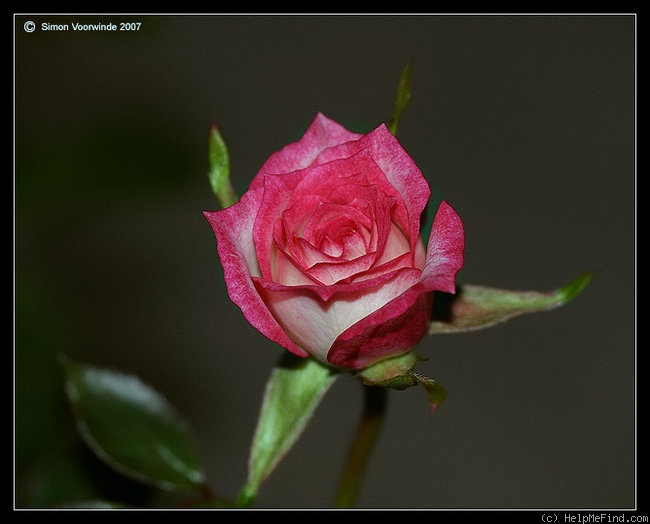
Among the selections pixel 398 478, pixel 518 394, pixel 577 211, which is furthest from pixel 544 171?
pixel 398 478

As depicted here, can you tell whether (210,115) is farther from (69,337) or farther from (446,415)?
(446,415)

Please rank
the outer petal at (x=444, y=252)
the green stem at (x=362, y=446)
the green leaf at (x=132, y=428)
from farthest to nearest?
1. the green leaf at (x=132, y=428)
2. the green stem at (x=362, y=446)
3. the outer petal at (x=444, y=252)

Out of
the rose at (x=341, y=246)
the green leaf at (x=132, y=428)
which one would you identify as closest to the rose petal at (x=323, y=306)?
the rose at (x=341, y=246)

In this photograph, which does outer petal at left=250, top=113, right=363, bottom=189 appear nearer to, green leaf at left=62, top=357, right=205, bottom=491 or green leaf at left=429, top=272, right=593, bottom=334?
green leaf at left=429, top=272, right=593, bottom=334

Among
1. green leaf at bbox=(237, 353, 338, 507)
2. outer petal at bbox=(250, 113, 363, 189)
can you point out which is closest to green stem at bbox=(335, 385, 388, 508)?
green leaf at bbox=(237, 353, 338, 507)

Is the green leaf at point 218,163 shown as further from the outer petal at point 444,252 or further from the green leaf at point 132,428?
the green leaf at point 132,428

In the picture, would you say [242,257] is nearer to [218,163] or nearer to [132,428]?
[218,163]

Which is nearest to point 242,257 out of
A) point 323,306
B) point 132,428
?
point 323,306
